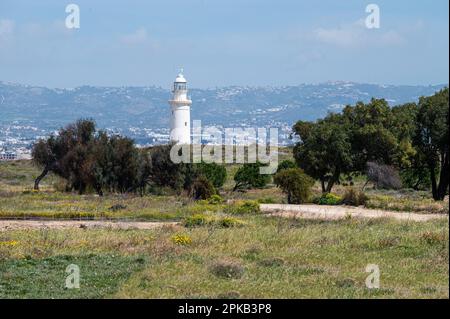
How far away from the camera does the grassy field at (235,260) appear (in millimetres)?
12555

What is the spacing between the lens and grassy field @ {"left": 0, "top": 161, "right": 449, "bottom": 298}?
12555 millimetres

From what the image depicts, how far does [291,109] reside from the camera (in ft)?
656

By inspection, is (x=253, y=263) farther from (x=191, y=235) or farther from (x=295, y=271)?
(x=191, y=235)

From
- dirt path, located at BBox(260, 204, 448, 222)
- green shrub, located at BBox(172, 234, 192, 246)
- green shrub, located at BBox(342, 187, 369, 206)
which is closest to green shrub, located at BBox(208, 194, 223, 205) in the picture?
dirt path, located at BBox(260, 204, 448, 222)

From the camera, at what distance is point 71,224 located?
2684cm

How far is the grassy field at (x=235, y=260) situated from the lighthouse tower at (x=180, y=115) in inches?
1746

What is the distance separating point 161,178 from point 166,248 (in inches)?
1172

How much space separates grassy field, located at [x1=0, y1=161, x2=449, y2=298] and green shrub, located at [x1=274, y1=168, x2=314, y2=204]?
1073 centimetres

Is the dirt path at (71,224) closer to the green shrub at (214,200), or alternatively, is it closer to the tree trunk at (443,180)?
the green shrub at (214,200)

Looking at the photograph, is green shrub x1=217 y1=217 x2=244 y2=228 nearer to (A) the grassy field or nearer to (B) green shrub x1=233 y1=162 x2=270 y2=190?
(A) the grassy field

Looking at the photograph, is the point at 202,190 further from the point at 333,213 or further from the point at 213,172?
the point at 213,172

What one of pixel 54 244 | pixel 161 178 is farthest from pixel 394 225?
pixel 161 178

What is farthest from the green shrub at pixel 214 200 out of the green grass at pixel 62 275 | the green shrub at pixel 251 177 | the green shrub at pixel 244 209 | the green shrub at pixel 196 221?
the green grass at pixel 62 275
